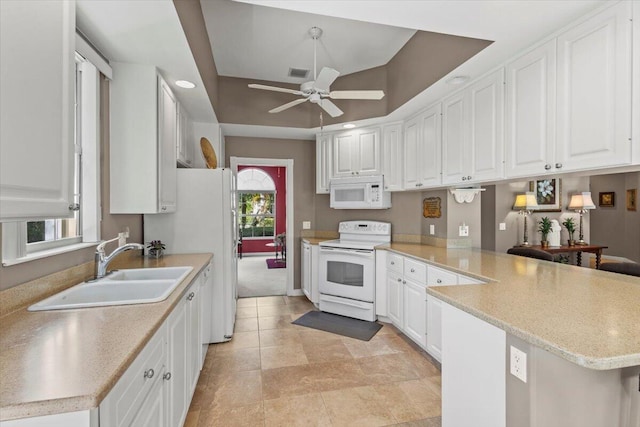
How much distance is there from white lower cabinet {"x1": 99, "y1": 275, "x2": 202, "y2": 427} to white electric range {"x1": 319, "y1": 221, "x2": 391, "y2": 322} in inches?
75.8

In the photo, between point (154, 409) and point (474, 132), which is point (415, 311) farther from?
point (154, 409)

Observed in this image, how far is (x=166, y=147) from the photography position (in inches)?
99.2

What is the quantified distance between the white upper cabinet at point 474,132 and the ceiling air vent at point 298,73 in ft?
5.89

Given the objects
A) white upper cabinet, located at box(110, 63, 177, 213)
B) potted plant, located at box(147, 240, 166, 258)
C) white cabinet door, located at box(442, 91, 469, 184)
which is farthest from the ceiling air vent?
potted plant, located at box(147, 240, 166, 258)

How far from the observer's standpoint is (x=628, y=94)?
5.01 feet

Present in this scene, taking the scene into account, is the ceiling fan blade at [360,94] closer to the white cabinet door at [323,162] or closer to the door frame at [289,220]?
the white cabinet door at [323,162]

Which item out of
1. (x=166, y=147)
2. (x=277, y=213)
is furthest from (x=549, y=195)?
(x=277, y=213)

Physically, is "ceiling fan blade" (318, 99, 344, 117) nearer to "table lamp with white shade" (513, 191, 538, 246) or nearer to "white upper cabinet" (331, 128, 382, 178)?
"white upper cabinet" (331, 128, 382, 178)

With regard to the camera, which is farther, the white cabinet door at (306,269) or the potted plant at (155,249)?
the white cabinet door at (306,269)

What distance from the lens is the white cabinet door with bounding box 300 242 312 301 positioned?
437 centimetres

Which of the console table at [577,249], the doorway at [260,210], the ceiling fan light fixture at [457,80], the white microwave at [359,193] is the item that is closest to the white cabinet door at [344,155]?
the white microwave at [359,193]

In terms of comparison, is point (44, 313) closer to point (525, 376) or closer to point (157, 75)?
point (157, 75)

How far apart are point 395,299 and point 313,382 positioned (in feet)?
4.42

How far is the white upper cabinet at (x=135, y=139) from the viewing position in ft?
7.38
